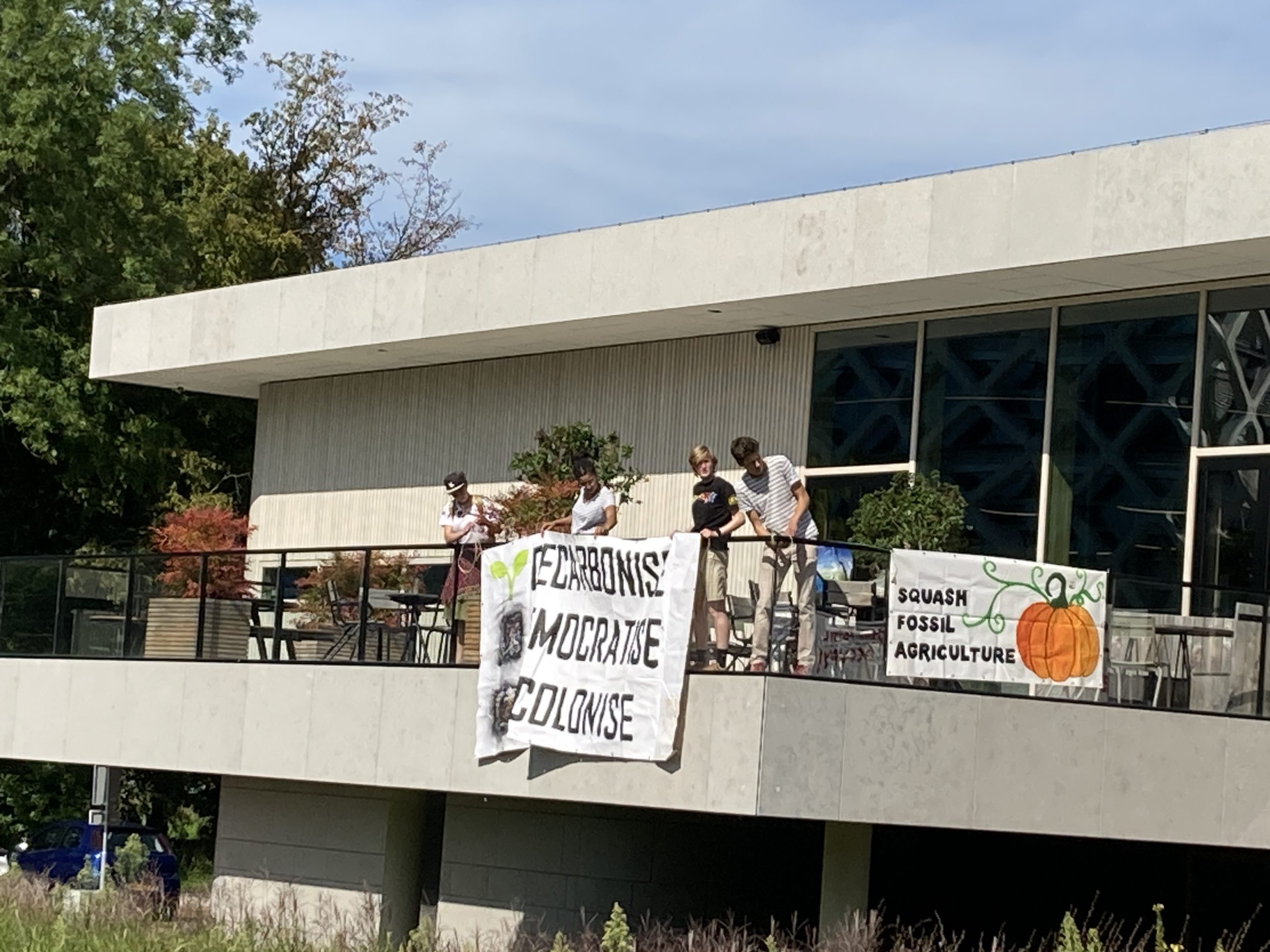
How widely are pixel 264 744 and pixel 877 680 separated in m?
6.37

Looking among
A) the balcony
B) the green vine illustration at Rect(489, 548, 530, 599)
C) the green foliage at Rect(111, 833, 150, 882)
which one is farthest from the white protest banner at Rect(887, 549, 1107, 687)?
the green foliage at Rect(111, 833, 150, 882)

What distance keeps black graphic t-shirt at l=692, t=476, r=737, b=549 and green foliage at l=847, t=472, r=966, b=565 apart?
4028 millimetres

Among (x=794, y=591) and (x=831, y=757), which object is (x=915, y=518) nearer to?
(x=831, y=757)

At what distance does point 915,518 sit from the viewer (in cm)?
1948

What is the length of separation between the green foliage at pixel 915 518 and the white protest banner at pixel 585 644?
166 inches

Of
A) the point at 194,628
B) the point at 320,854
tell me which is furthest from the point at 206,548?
the point at 194,628

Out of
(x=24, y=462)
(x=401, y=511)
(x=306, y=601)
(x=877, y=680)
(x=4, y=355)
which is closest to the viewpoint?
(x=877, y=680)

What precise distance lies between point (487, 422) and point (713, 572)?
1022 cm

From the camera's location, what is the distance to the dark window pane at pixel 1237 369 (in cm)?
1841

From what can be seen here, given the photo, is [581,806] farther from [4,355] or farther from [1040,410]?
[4,355]

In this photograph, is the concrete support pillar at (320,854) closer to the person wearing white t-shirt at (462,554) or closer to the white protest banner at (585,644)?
the person wearing white t-shirt at (462,554)

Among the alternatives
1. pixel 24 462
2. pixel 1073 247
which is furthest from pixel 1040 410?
pixel 24 462

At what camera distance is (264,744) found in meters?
19.2

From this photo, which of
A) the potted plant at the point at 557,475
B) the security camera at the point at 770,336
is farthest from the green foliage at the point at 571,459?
the security camera at the point at 770,336
